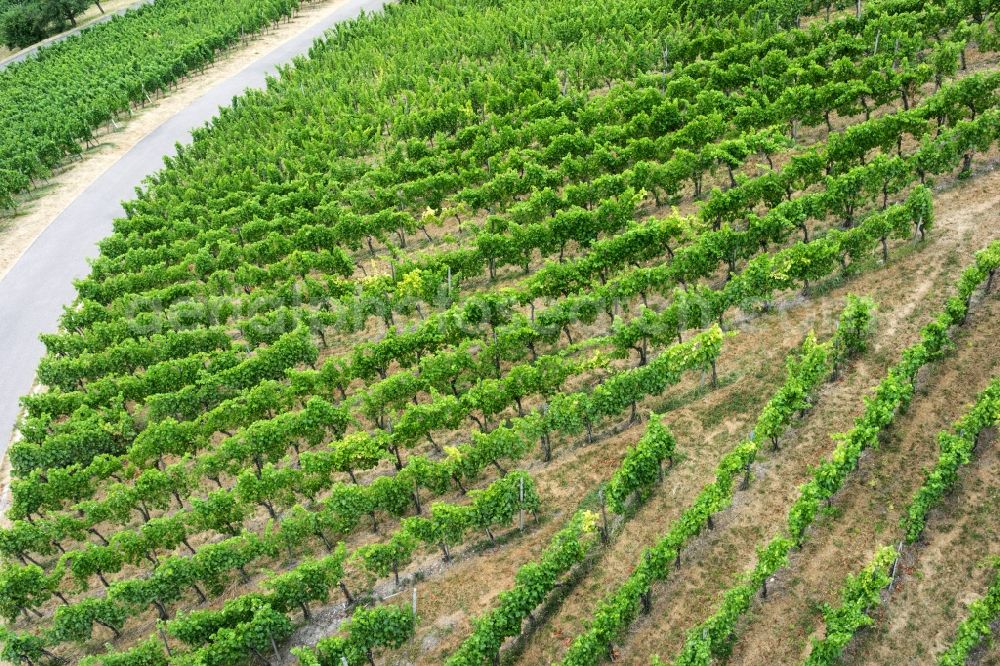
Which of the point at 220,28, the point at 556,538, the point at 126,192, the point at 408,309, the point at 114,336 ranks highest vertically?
the point at 220,28

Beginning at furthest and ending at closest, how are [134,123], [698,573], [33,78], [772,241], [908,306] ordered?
[33,78], [134,123], [772,241], [908,306], [698,573]

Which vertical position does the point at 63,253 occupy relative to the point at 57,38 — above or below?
below

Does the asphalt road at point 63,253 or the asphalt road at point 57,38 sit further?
the asphalt road at point 57,38

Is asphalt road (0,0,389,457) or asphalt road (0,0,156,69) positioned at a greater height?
asphalt road (0,0,156,69)

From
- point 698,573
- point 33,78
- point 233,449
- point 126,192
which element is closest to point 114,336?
point 233,449

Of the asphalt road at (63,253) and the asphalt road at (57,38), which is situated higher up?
the asphalt road at (57,38)

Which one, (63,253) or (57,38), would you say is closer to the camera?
(63,253)

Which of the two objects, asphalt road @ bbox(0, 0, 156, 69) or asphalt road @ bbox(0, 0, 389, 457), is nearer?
asphalt road @ bbox(0, 0, 389, 457)

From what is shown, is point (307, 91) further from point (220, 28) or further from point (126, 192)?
point (220, 28)
